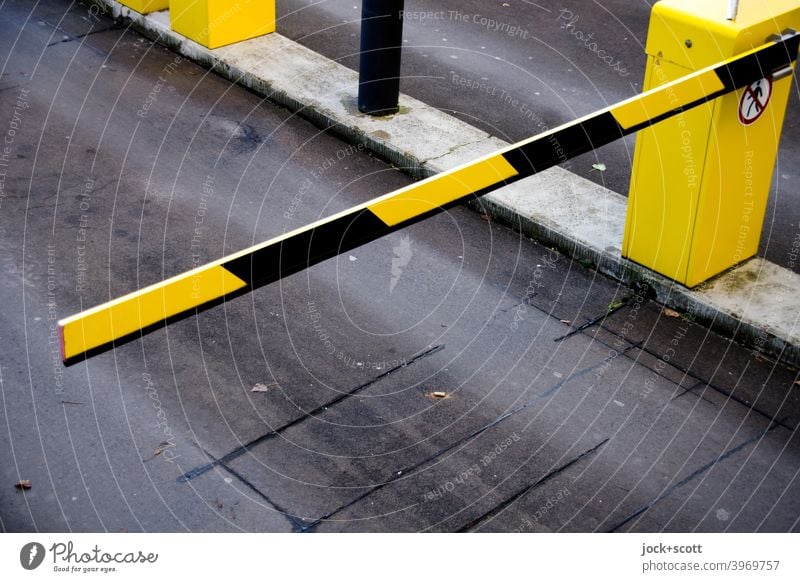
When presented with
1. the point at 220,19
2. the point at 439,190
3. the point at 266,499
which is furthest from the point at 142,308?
the point at 220,19

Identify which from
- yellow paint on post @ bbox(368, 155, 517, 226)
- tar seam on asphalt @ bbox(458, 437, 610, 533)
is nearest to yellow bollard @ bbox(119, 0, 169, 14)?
tar seam on asphalt @ bbox(458, 437, 610, 533)

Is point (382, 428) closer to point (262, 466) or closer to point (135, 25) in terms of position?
point (262, 466)

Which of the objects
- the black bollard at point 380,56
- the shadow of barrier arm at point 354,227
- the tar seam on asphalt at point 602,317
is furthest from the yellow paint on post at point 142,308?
the black bollard at point 380,56

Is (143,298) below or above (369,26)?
above

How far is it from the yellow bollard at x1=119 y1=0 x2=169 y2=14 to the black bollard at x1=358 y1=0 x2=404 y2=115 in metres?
2.43

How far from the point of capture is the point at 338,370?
6.34 meters

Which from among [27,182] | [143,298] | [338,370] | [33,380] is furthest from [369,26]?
[143,298]

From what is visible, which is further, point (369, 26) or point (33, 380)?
point (369, 26)

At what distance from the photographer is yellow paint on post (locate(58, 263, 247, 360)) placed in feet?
11.3

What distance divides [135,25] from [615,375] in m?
5.76

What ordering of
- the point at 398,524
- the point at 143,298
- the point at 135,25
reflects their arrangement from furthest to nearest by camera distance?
the point at 135,25
the point at 398,524
the point at 143,298

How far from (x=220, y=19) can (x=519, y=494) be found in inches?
→ 215

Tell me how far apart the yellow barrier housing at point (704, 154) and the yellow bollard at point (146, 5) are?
502 centimetres
